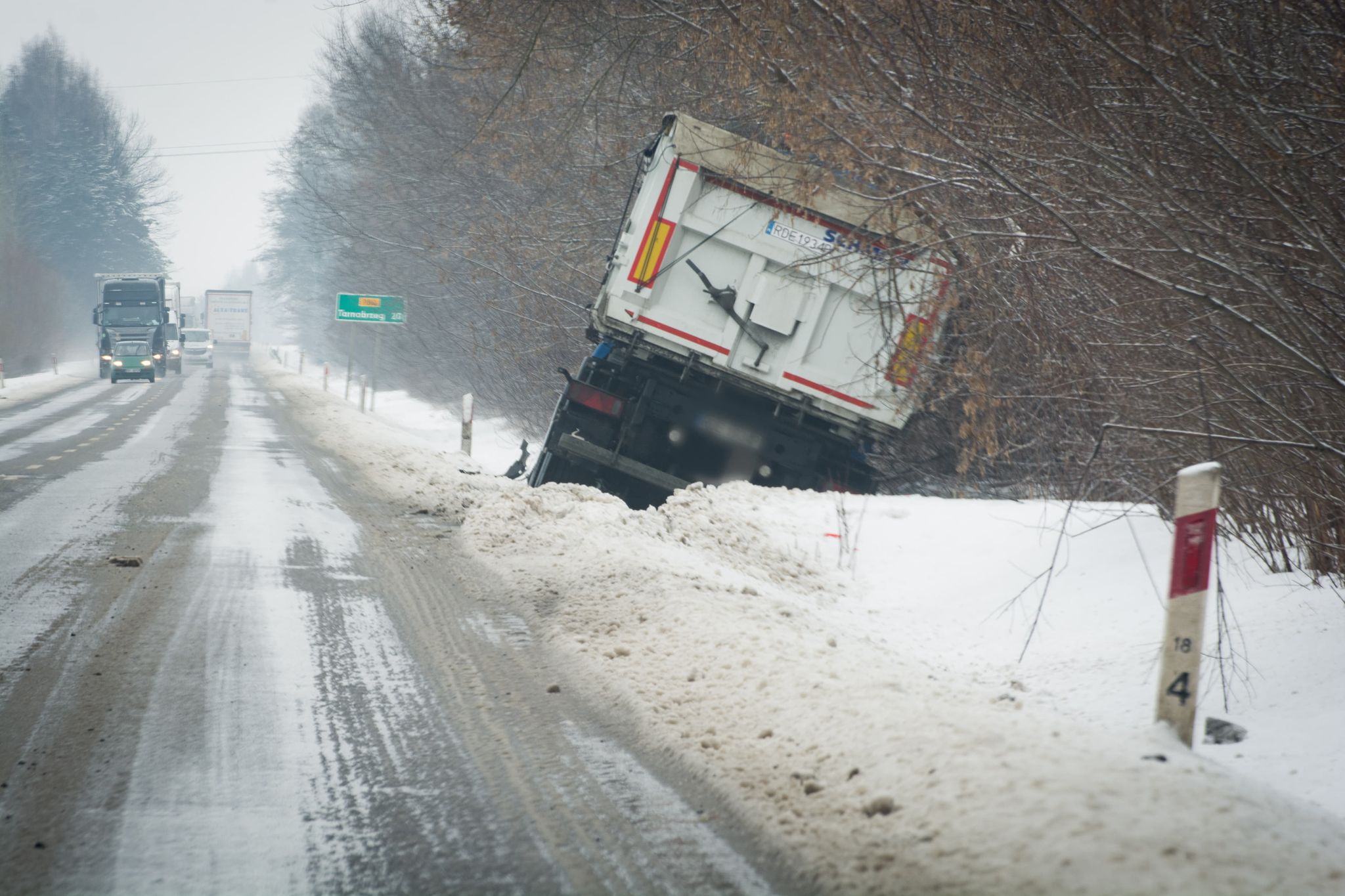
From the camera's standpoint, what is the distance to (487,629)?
582 centimetres

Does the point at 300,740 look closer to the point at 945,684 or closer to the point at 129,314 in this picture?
the point at 945,684

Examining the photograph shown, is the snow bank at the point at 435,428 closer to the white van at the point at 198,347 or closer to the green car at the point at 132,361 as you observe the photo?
the green car at the point at 132,361

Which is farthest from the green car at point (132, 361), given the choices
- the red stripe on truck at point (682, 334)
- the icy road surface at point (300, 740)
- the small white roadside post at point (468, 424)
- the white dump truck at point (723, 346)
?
the red stripe on truck at point (682, 334)

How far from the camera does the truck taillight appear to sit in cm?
1021

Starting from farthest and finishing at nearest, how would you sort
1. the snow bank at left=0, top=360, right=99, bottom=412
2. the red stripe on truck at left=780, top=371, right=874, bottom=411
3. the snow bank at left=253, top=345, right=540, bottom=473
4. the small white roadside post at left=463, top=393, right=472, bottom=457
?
the snow bank at left=0, top=360, right=99, bottom=412, the snow bank at left=253, top=345, right=540, bottom=473, the small white roadside post at left=463, top=393, right=472, bottom=457, the red stripe on truck at left=780, top=371, right=874, bottom=411

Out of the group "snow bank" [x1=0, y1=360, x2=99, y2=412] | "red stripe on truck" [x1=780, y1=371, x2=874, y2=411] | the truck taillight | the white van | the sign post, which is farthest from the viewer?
the white van

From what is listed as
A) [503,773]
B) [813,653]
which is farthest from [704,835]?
[813,653]


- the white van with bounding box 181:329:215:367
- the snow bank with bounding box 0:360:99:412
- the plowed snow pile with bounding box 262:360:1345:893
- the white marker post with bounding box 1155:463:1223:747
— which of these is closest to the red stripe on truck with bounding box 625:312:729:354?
the plowed snow pile with bounding box 262:360:1345:893

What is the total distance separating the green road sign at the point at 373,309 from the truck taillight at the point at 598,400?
56.2 ft

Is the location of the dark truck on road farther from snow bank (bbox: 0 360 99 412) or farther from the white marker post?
the white marker post

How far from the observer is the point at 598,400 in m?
10.2

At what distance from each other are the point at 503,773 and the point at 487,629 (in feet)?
6.99

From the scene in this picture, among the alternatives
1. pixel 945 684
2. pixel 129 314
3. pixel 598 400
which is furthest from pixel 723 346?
pixel 129 314

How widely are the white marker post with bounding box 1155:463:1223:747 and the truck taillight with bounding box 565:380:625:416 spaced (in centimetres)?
708
